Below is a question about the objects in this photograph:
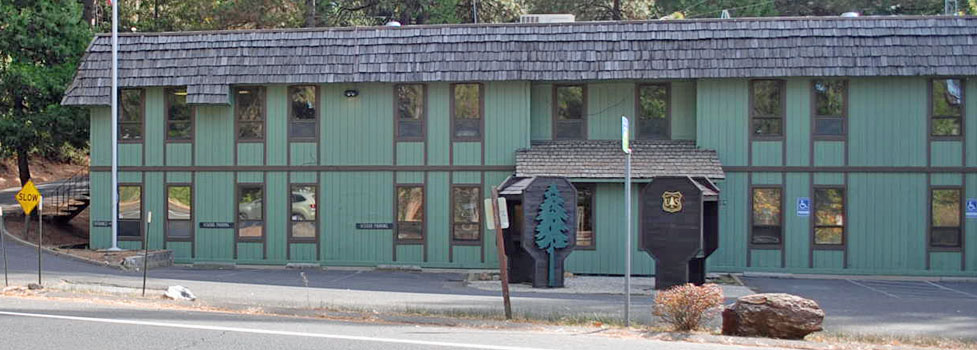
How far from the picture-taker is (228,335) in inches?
437

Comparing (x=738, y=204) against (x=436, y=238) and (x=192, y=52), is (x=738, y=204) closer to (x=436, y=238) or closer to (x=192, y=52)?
(x=436, y=238)

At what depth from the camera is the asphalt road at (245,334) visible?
10.5 metres

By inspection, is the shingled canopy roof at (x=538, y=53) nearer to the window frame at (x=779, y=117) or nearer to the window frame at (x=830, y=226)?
the window frame at (x=779, y=117)

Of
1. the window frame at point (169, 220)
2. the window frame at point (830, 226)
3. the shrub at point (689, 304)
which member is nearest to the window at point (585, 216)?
the window frame at point (830, 226)

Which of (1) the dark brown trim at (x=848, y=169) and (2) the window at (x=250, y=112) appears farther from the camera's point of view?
(2) the window at (x=250, y=112)

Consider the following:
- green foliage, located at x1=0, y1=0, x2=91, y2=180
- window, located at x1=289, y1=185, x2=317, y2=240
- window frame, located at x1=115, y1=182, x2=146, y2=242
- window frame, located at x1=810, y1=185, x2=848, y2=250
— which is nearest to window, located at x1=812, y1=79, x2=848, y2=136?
window frame, located at x1=810, y1=185, x2=848, y2=250

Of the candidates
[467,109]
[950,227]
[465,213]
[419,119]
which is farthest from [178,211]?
[950,227]

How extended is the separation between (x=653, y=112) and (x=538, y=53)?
318cm

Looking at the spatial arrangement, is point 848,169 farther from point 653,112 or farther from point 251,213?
point 251,213

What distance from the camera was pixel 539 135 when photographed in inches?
918

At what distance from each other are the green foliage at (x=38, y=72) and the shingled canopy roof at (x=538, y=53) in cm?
413

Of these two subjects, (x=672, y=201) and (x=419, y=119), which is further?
(x=419, y=119)

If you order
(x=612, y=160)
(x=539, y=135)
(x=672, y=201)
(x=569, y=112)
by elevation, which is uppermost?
(x=569, y=112)

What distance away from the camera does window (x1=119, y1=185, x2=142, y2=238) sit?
2403 cm
